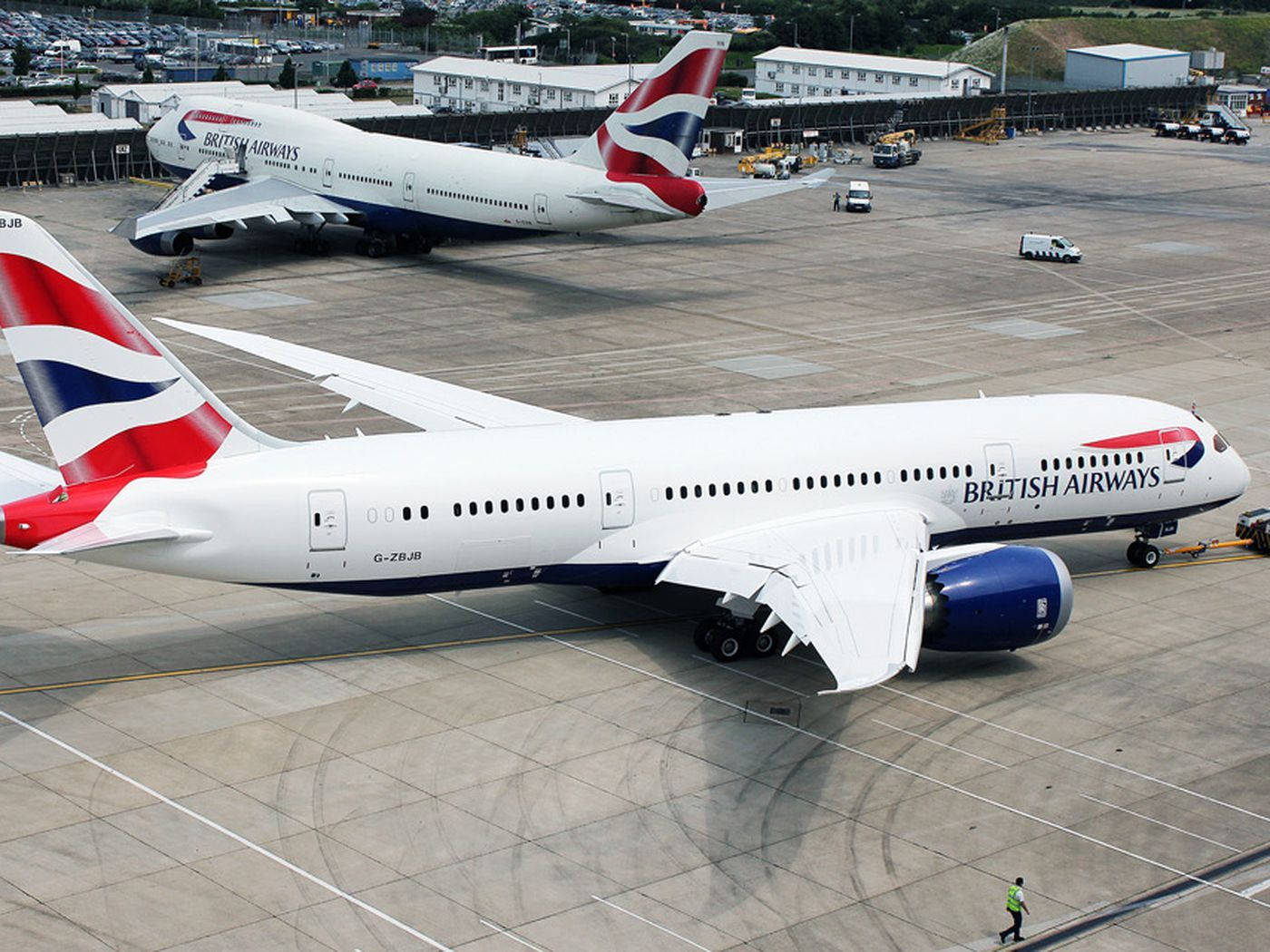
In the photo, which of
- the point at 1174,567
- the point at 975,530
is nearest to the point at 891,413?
the point at 975,530

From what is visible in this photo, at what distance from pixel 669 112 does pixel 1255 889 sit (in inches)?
1981

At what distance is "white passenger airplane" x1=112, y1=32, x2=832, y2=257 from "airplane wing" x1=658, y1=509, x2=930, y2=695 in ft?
123

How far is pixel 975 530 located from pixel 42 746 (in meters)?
20.7

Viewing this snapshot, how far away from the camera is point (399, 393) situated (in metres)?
42.3

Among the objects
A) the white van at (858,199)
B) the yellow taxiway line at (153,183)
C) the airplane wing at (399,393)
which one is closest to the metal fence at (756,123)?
the yellow taxiway line at (153,183)

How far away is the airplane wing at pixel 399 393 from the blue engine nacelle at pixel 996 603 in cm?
1103

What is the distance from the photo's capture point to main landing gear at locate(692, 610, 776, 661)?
35000 mm

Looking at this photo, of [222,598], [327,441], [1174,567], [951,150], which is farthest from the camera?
[951,150]

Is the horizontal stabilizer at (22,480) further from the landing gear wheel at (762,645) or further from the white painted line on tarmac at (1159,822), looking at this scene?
the white painted line on tarmac at (1159,822)

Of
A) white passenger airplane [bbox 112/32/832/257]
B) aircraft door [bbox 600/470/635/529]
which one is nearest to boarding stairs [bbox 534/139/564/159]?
white passenger airplane [bbox 112/32/832/257]

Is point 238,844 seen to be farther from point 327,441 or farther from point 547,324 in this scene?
point 547,324

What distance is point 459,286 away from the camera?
74.4m

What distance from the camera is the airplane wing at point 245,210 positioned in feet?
240

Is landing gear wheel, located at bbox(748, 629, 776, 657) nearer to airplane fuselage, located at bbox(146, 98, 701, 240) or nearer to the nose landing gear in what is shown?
the nose landing gear
